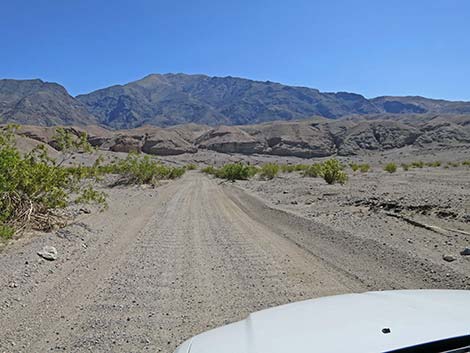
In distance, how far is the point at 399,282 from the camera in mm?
6836

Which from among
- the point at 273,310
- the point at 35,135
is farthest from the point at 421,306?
the point at 35,135

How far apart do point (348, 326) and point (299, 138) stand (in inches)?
4990

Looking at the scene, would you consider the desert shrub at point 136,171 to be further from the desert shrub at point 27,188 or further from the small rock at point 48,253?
the small rock at point 48,253

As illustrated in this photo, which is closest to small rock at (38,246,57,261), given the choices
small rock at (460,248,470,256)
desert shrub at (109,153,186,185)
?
small rock at (460,248,470,256)

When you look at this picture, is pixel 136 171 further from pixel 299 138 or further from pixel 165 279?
pixel 299 138

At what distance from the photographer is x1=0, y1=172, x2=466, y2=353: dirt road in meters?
5.14

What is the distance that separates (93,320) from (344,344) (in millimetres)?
3970

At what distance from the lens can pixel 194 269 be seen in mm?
7992

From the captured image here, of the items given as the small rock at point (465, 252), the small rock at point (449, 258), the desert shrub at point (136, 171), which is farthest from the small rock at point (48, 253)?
the desert shrub at point (136, 171)

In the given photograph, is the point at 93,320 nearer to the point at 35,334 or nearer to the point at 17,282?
the point at 35,334

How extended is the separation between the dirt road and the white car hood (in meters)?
2.00

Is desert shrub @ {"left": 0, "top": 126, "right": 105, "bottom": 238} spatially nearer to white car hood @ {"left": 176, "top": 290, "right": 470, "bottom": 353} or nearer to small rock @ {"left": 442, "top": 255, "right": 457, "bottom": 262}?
white car hood @ {"left": 176, "top": 290, "right": 470, "bottom": 353}

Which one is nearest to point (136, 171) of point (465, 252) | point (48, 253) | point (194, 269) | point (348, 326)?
point (48, 253)

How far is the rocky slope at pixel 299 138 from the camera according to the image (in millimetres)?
111562
